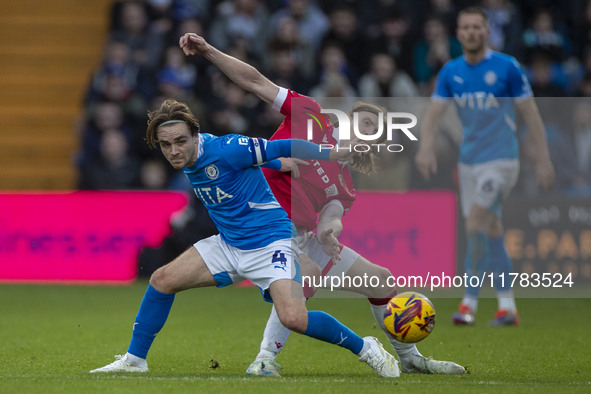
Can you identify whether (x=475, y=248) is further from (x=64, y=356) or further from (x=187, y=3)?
(x=187, y=3)

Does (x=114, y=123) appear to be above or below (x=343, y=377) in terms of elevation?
above

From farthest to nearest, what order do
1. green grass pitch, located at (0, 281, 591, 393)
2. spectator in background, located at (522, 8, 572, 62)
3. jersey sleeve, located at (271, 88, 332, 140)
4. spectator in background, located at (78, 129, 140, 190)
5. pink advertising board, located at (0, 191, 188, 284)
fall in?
spectator in background, located at (522, 8, 572, 62) → spectator in background, located at (78, 129, 140, 190) → pink advertising board, located at (0, 191, 188, 284) → jersey sleeve, located at (271, 88, 332, 140) → green grass pitch, located at (0, 281, 591, 393)

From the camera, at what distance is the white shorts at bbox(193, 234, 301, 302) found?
237 inches

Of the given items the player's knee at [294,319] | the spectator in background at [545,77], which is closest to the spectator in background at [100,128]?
the spectator in background at [545,77]

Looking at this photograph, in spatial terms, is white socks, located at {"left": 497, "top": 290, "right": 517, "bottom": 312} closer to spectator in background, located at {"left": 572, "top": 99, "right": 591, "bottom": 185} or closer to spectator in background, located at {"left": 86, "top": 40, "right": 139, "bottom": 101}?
spectator in background, located at {"left": 572, "top": 99, "right": 591, "bottom": 185}

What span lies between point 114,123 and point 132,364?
7.66 metres

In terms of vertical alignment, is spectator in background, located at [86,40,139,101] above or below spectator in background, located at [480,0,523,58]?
below

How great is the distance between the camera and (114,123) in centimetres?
1353

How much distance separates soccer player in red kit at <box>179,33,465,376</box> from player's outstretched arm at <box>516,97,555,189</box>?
2120mm

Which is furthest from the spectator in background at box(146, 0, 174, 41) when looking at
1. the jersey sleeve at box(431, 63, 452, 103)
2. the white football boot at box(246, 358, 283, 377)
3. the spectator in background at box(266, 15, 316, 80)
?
the white football boot at box(246, 358, 283, 377)

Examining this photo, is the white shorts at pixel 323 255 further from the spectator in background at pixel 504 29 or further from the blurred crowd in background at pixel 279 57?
the spectator in background at pixel 504 29

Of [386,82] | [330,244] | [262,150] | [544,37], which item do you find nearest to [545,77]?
[544,37]

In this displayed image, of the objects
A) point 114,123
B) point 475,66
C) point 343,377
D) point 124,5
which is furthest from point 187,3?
point 343,377

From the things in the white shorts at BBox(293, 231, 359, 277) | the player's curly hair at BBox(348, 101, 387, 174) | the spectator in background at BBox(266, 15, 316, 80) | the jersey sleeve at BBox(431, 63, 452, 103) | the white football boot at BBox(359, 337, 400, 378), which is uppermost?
the spectator in background at BBox(266, 15, 316, 80)
